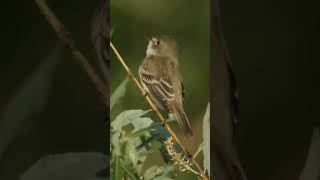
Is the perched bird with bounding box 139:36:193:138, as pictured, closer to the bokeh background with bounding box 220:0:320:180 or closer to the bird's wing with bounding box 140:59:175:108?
the bird's wing with bounding box 140:59:175:108

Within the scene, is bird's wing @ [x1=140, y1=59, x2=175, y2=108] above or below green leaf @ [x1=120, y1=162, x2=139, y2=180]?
above

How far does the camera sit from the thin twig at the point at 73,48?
7.07ft

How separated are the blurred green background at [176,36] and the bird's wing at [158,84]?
5 centimetres

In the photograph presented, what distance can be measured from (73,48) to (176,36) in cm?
38

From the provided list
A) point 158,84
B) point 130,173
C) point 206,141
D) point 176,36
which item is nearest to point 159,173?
point 130,173

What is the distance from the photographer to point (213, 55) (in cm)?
216

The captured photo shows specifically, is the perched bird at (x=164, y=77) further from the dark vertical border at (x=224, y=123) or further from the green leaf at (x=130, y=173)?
the green leaf at (x=130, y=173)

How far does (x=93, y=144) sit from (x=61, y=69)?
0.30 meters

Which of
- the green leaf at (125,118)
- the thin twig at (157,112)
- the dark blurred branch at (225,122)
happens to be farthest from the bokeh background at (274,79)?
the green leaf at (125,118)

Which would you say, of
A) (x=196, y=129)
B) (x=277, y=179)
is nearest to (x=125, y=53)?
(x=196, y=129)

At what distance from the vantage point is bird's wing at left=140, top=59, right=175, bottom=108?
218 cm

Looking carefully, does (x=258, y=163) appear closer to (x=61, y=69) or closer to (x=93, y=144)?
(x=93, y=144)

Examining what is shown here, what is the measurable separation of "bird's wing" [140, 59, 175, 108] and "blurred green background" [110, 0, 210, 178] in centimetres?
5

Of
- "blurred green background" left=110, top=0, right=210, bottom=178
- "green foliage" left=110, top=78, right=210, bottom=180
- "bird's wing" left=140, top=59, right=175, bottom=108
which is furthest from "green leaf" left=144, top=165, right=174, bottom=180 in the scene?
"bird's wing" left=140, top=59, right=175, bottom=108
